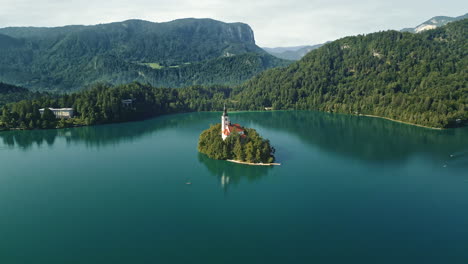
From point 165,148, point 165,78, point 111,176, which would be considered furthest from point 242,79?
point 111,176

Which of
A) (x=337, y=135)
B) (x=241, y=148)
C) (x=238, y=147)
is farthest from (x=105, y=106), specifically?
(x=337, y=135)

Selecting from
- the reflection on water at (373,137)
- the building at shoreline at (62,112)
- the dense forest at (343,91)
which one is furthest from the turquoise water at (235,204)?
the building at shoreline at (62,112)

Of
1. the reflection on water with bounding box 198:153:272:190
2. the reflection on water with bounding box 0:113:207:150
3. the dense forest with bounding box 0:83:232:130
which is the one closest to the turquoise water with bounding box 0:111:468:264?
the reflection on water with bounding box 198:153:272:190

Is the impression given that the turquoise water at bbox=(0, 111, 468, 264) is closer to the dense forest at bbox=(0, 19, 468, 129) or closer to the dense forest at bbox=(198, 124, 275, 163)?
the dense forest at bbox=(198, 124, 275, 163)

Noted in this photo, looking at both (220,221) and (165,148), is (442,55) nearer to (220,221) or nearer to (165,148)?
(165,148)

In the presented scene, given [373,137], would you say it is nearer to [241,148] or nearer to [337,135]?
[337,135]

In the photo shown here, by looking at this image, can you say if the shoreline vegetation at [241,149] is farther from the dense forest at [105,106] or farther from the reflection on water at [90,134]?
the dense forest at [105,106]
